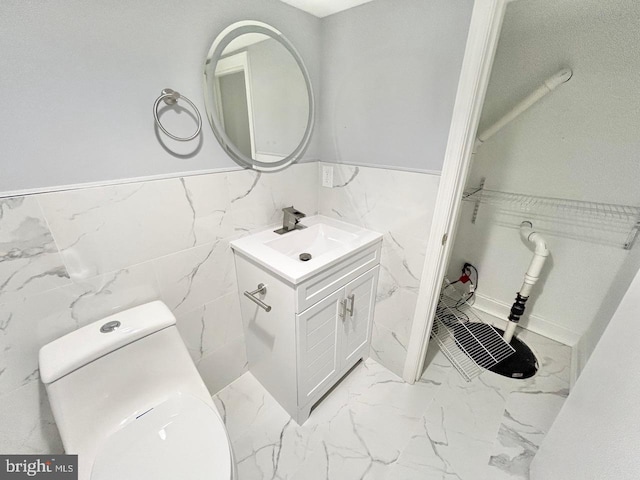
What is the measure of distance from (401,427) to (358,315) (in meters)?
0.57

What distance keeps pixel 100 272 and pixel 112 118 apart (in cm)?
51

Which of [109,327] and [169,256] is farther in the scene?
[169,256]

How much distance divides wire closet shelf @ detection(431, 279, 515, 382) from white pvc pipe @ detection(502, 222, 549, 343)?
107 millimetres

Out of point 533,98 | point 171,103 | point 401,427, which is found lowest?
point 401,427

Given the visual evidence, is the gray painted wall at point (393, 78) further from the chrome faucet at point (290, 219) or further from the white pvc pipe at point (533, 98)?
the white pvc pipe at point (533, 98)

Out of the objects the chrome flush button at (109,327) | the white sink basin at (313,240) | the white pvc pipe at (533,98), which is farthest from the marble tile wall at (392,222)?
the chrome flush button at (109,327)

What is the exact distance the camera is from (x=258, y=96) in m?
1.14

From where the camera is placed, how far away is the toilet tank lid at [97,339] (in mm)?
742

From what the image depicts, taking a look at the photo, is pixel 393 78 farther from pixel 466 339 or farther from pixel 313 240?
pixel 466 339

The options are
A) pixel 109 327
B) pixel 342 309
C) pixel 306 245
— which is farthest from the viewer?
pixel 306 245

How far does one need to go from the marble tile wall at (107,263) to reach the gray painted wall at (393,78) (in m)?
0.49

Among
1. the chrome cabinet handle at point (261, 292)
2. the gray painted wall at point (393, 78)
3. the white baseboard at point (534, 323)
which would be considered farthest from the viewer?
the white baseboard at point (534, 323)

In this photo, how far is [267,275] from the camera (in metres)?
1.04

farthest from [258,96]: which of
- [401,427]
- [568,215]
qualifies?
[568,215]
